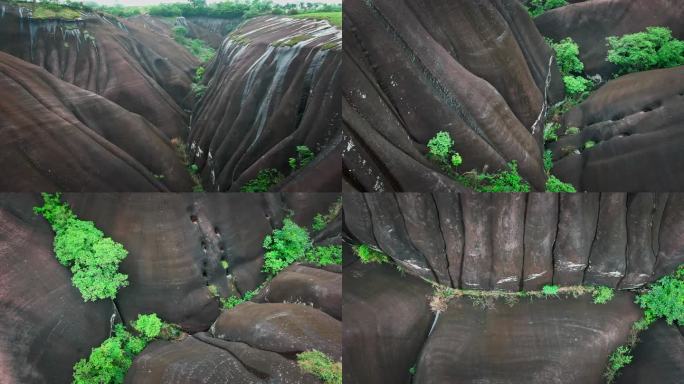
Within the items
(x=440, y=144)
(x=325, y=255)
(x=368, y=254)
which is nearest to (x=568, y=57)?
(x=440, y=144)

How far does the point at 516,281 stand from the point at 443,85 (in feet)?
6.65

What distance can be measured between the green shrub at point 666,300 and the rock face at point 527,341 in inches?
4.6

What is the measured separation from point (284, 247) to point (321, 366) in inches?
42.6

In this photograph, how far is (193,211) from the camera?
3.08 metres

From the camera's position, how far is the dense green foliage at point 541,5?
3.47 meters

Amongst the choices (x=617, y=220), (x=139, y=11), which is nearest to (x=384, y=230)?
(x=617, y=220)

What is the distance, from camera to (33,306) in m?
2.85

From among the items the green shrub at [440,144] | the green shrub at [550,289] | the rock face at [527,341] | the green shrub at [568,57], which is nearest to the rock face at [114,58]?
the green shrub at [440,144]

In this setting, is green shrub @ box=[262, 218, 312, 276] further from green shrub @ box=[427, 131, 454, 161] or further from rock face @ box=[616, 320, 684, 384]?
rock face @ box=[616, 320, 684, 384]

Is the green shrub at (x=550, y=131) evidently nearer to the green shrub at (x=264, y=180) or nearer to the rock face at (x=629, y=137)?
the rock face at (x=629, y=137)

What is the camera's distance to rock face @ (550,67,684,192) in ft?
10.1

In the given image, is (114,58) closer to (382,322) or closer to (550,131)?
(382,322)

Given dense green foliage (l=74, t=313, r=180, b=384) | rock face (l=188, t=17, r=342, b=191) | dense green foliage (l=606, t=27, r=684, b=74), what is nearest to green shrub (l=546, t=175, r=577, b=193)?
dense green foliage (l=606, t=27, r=684, b=74)

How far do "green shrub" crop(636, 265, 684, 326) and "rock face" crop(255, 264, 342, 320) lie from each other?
2933mm
